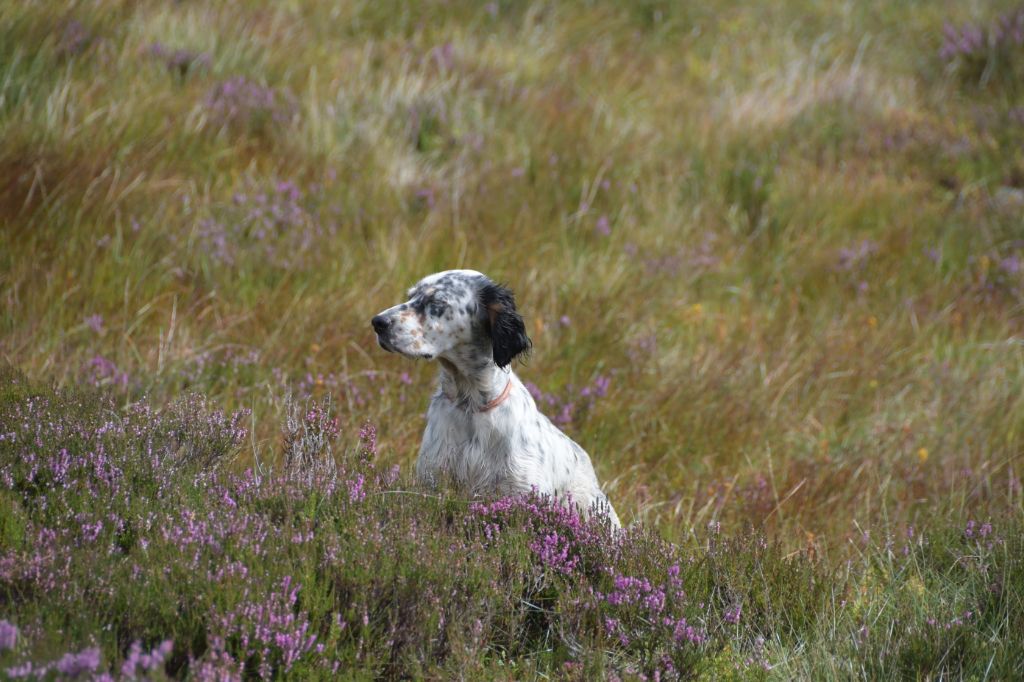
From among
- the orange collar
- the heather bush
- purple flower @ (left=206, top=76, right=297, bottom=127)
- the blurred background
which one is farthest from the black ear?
purple flower @ (left=206, top=76, right=297, bottom=127)

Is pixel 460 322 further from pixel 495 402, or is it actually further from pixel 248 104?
pixel 248 104

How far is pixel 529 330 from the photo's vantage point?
560 cm

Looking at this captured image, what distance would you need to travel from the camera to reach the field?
2.90 metres

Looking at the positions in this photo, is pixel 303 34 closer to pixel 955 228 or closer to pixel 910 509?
pixel 955 228

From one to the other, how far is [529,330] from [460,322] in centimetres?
163

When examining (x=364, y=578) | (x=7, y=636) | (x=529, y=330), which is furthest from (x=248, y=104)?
(x=7, y=636)

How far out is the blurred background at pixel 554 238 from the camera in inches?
189

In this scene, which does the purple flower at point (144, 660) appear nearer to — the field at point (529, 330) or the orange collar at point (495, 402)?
the field at point (529, 330)

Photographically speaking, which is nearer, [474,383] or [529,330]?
[474,383]

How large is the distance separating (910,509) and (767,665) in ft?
7.00

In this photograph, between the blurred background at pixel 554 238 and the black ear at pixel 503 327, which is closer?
the black ear at pixel 503 327

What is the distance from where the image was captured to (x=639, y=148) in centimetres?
760

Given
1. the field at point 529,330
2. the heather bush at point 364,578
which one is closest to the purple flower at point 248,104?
the field at point 529,330

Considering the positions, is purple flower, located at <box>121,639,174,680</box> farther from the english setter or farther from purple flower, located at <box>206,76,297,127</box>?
purple flower, located at <box>206,76,297,127</box>
